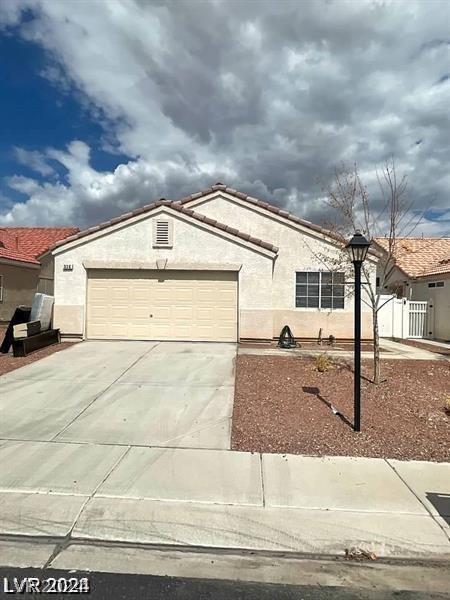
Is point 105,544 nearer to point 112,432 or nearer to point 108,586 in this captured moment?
point 108,586

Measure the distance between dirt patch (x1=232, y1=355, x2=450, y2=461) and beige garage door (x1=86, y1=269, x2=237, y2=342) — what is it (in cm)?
395

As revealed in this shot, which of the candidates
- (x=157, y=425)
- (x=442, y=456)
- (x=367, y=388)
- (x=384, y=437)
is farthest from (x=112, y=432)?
(x=367, y=388)

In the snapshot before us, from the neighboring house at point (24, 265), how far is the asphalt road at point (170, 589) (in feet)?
58.2

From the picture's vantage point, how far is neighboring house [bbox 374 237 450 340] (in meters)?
18.7

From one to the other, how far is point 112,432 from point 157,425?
668mm

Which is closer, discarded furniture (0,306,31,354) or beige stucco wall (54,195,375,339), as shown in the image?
discarded furniture (0,306,31,354)

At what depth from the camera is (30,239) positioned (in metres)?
25.9

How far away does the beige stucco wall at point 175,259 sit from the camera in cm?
1455

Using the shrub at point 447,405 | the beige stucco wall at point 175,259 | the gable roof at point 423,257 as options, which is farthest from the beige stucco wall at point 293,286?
the shrub at point 447,405

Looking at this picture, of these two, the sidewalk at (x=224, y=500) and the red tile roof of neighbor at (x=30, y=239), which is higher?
the red tile roof of neighbor at (x=30, y=239)

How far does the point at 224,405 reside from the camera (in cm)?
787

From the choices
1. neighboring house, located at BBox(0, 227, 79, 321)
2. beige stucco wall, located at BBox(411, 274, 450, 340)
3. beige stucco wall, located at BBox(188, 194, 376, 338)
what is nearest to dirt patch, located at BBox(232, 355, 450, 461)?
beige stucco wall, located at BBox(188, 194, 376, 338)

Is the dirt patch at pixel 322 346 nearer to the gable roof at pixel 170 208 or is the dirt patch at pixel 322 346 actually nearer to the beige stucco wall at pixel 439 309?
the gable roof at pixel 170 208

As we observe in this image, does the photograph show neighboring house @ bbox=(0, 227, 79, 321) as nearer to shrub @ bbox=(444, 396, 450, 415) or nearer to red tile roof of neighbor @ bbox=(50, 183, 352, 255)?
red tile roof of neighbor @ bbox=(50, 183, 352, 255)
